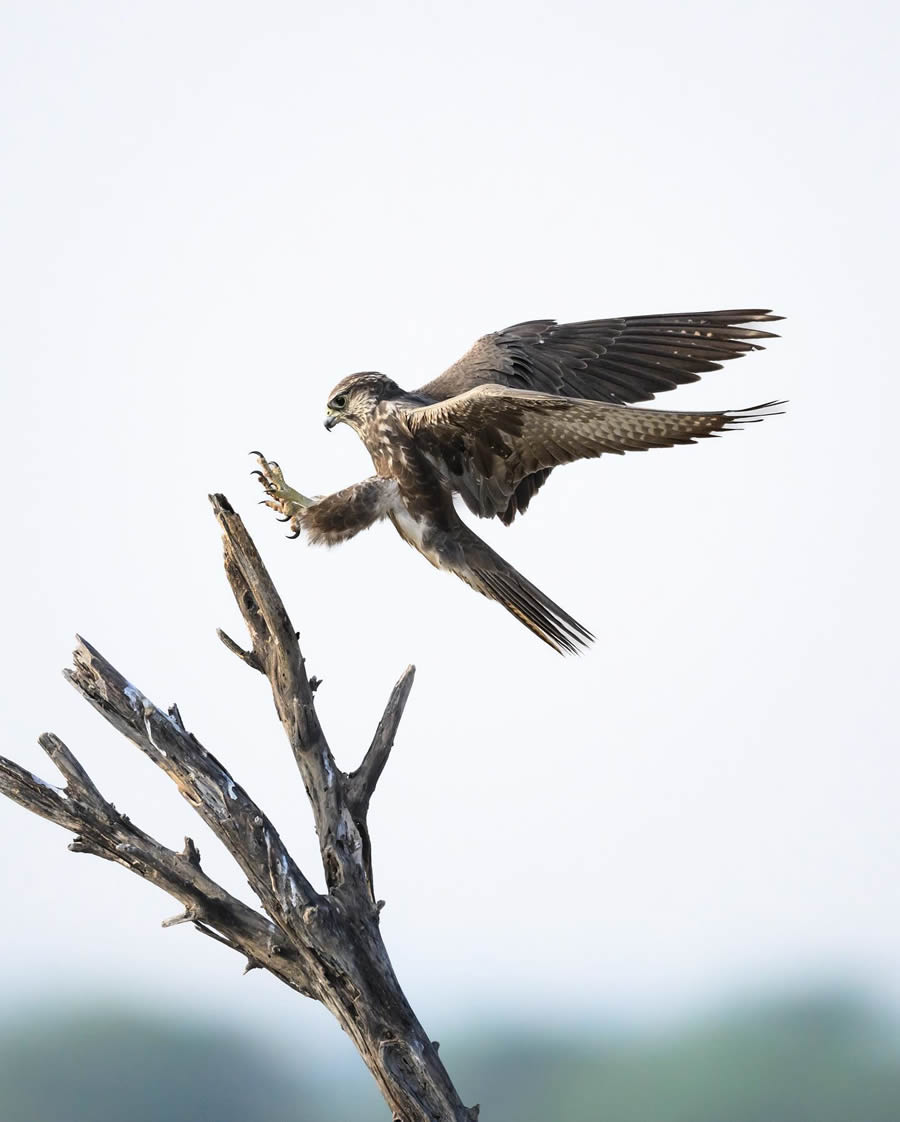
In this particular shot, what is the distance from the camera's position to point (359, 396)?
5.14 m

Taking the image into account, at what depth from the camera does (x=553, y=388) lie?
5.71 meters

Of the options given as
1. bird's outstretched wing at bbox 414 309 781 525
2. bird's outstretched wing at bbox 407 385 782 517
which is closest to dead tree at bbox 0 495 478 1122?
bird's outstretched wing at bbox 407 385 782 517

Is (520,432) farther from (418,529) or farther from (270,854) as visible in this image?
(270,854)

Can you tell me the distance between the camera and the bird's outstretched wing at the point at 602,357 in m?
5.36

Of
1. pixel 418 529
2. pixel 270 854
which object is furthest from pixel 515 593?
pixel 270 854

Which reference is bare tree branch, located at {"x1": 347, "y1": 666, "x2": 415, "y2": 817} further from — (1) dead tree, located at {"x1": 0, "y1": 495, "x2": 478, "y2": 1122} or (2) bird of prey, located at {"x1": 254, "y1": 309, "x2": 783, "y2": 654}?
(2) bird of prey, located at {"x1": 254, "y1": 309, "x2": 783, "y2": 654}

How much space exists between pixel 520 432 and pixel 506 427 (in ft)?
0.21

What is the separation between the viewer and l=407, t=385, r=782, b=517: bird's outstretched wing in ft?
13.4

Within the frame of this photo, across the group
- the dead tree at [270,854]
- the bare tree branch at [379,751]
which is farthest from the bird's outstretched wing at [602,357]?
the dead tree at [270,854]

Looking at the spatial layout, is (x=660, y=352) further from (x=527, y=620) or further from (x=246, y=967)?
(x=246, y=967)

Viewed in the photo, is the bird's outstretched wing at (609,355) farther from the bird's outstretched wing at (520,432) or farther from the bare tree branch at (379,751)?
the bare tree branch at (379,751)

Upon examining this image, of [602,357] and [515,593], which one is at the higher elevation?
[602,357]

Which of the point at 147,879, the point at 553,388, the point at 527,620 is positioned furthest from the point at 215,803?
the point at 553,388

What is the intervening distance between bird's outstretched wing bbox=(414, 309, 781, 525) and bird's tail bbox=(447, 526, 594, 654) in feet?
0.96
